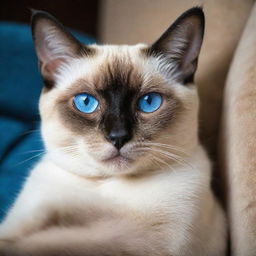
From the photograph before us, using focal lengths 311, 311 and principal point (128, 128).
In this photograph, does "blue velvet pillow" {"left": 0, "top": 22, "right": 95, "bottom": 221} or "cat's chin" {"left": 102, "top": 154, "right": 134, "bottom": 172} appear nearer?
"cat's chin" {"left": 102, "top": 154, "right": 134, "bottom": 172}

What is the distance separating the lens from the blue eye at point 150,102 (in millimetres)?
1247

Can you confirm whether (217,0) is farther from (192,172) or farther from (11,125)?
(11,125)

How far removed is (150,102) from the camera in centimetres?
126

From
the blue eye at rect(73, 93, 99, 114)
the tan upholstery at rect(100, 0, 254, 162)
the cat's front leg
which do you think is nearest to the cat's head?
the blue eye at rect(73, 93, 99, 114)

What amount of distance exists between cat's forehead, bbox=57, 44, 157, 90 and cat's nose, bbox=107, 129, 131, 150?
233 mm

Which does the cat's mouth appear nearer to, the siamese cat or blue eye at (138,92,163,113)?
the siamese cat

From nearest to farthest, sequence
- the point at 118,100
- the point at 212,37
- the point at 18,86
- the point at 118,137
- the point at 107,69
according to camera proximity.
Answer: the point at 118,137, the point at 118,100, the point at 107,69, the point at 212,37, the point at 18,86

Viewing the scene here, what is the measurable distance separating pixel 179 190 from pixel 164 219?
15 centimetres

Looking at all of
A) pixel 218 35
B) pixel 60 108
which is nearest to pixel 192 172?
pixel 60 108

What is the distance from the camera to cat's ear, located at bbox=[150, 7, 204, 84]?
1268 mm

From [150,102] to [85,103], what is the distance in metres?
0.26

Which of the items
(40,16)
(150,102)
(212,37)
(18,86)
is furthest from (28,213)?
(18,86)

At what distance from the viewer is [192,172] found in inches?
52.4

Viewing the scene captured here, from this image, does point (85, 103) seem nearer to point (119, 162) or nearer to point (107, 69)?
point (107, 69)
